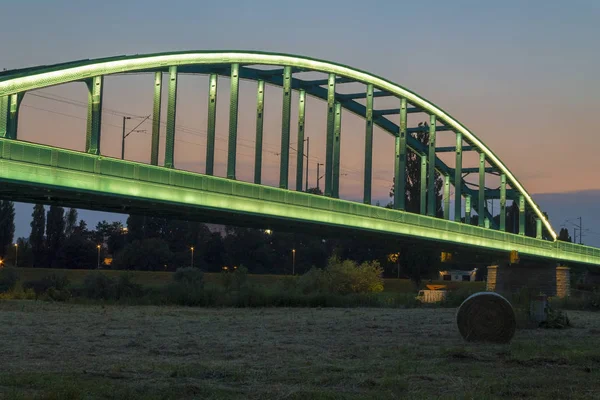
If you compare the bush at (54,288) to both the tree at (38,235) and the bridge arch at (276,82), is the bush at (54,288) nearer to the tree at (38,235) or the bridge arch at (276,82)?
the bridge arch at (276,82)

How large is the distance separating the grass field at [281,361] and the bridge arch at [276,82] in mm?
21309

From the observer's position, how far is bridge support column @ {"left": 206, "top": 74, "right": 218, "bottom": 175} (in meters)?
61.0

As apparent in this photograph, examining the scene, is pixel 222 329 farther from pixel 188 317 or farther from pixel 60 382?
pixel 60 382

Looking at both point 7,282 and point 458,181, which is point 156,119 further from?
point 458,181

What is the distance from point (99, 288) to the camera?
53.8 meters

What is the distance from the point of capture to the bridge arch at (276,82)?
4878 centimetres

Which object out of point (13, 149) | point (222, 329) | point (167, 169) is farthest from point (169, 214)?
point (222, 329)

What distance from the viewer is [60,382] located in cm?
1417

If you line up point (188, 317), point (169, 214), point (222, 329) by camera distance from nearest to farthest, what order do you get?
1. point (222, 329)
2. point (188, 317)
3. point (169, 214)

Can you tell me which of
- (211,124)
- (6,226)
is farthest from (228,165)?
(6,226)

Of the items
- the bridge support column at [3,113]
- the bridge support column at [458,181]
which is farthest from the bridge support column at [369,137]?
the bridge support column at [3,113]

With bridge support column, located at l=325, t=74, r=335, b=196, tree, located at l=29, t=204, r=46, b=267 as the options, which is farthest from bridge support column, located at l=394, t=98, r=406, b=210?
tree, located at l=29, t=204, r=46, b=267

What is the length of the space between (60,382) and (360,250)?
11244 centimetres

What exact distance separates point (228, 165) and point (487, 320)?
38429mm
